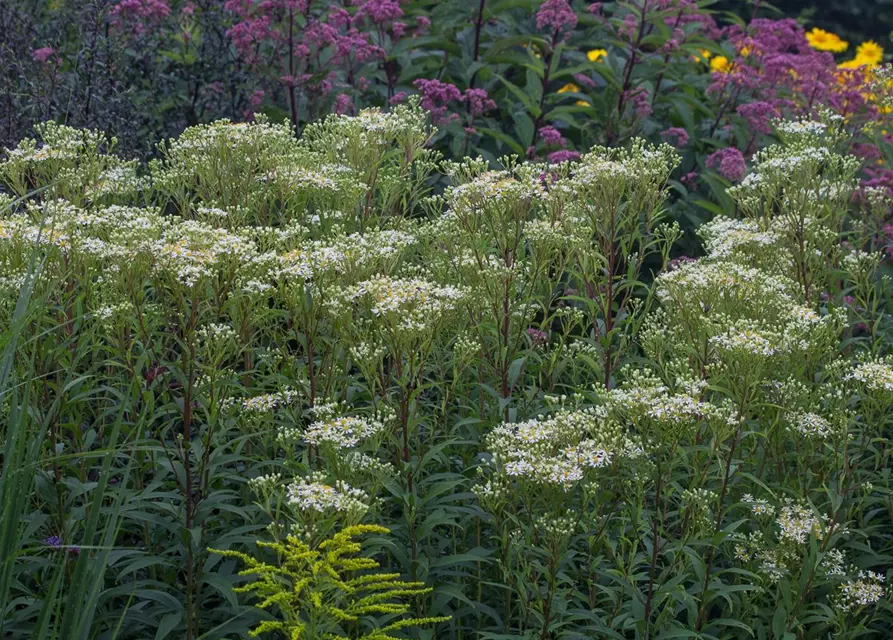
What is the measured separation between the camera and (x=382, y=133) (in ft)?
17.7

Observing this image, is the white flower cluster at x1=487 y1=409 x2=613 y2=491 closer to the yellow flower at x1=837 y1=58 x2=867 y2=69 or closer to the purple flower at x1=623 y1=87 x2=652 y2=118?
the purple flower at x1=623 y1=87 x2=652 y2=118

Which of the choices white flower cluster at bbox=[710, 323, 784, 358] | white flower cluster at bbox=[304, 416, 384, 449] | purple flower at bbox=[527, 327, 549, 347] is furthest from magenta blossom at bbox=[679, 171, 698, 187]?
white flower cluster at bbox=[304, 416, 384, 449]

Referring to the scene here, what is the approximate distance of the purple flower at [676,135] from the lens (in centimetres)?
763

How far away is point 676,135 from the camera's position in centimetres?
799

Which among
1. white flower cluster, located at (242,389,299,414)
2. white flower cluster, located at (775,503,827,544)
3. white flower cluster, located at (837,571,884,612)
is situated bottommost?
white flower cluster, located at (837,571,884,612)

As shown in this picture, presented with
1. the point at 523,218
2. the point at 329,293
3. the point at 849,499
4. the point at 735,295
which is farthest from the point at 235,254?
the point at 849,499

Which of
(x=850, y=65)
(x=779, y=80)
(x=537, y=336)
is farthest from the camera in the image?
(x=850, y=65)

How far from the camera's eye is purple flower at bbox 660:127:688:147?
763 centimetres

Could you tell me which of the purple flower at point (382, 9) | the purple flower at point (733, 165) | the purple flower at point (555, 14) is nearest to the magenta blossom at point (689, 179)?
the purple flower at point (733, 165)

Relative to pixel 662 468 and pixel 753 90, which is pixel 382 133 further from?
pixel 753 90

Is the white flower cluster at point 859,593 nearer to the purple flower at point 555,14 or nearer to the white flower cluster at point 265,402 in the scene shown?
the white flower cluster at point 265,402

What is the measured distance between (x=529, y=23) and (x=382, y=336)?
581 cm

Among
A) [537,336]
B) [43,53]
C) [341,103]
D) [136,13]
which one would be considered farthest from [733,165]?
[43,53]

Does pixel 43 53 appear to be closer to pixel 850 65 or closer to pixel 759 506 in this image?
pixel 759 506
